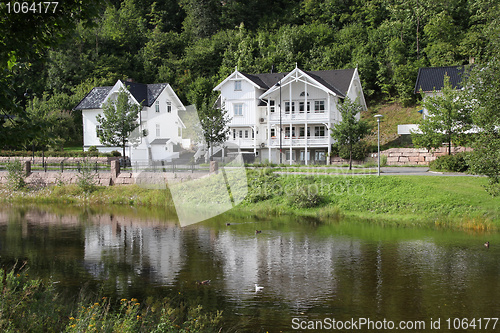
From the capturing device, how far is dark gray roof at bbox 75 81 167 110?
56.9 m

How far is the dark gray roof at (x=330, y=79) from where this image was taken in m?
49.4

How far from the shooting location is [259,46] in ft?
234

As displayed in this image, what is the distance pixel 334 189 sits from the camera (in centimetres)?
2953

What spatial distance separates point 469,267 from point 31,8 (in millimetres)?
15614

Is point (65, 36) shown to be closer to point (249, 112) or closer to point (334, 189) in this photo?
point (334, 189)

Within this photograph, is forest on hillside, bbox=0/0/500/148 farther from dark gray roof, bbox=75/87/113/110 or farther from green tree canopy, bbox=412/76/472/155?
green tree canopy, bbox=412/76/472/155

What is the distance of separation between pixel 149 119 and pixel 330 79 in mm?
21921

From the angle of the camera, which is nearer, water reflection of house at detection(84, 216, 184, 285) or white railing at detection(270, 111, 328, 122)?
water reflection of house at detection(84, 216, 184, 285)

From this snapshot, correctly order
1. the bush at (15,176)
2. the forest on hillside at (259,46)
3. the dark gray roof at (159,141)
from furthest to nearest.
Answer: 1. the forest on hillside at (259,46)
2. the dark gray roof at (159,141)
3. the bush at (15,176)

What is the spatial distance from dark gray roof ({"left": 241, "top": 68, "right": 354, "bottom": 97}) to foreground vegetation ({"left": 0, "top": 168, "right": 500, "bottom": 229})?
19.3 meters

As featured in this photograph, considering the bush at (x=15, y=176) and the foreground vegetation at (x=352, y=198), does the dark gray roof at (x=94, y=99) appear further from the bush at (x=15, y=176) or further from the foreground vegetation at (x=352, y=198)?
the foreground vegetation at (x=352, y=198)

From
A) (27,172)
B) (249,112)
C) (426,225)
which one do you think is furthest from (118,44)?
(426,225)

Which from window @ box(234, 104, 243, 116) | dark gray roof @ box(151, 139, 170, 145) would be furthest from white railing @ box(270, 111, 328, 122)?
dark gray roof @ box(151, 139, 170, 145)

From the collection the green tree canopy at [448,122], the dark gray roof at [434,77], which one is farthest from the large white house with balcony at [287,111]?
the green tree canopy at [448,122]
